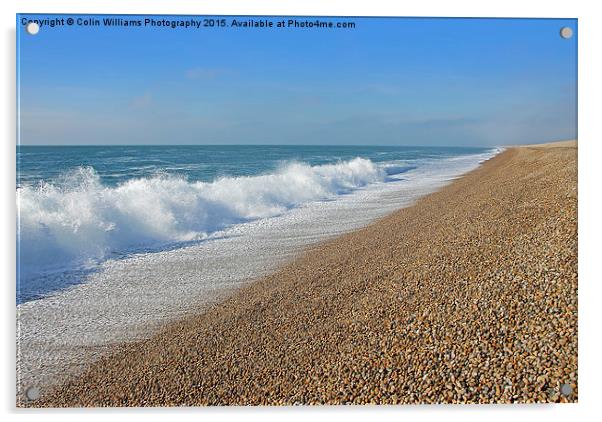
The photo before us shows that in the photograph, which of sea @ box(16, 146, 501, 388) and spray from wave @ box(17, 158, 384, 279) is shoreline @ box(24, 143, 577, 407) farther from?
spray from wave @ box(17, 158, 384, 279)

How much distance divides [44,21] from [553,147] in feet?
13.7

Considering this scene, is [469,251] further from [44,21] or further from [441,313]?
[44,21]

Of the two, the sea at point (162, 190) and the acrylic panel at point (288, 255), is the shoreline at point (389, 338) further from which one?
the sea at point (162, 190)

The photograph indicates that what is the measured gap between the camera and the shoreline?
2.77m

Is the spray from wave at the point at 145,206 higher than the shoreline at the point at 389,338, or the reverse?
the spray from wave at the point at 145,206

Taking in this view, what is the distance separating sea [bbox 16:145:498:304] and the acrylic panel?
33 mm

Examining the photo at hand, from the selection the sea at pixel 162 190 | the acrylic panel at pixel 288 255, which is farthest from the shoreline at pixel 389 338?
the sea at pixel 162 190

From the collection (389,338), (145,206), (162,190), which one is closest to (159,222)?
(145,206)

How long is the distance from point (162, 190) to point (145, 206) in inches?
11.7

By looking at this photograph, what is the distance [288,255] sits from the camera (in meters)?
4.26
